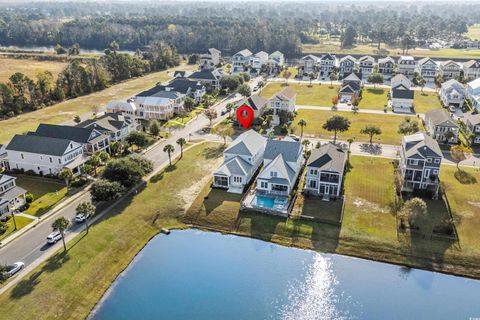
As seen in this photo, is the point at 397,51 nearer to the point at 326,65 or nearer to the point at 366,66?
the point at 366,66

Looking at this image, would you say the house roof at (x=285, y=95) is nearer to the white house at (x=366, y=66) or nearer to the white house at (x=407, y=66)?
the white house at (x=366, y=66)

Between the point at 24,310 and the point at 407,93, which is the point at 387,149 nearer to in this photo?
the point at 407,93

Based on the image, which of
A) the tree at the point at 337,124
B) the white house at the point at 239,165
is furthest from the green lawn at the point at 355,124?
the white house at the point at 239,165

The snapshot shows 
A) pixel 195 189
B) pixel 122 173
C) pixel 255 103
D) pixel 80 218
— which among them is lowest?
pixel 195 189

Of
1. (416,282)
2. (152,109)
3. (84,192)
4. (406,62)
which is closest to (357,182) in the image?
(416,282)

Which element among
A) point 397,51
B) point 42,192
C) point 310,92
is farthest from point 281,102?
point 397,51
